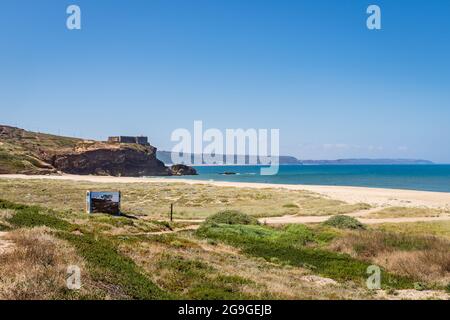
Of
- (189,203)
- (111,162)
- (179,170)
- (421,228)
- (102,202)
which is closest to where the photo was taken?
(421,228)

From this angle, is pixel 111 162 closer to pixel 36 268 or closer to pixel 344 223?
pixel 344 223

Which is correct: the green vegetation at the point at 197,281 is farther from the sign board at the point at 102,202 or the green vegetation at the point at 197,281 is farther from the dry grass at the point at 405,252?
the sign board at the point at 102,202

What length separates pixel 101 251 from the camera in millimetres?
13828

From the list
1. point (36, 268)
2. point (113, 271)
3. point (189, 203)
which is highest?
point (36, 268)

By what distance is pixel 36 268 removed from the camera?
9.74m

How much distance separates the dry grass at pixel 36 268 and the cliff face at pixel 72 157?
104m

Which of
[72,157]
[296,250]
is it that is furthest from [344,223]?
[72,157]

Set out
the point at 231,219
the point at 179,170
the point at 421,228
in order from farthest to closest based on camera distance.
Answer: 1. the point at 179,170
2. the point at 231,219
3. the point at 421,228

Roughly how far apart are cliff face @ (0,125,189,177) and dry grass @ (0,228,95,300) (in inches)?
4094

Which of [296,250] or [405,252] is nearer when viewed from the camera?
[405,252]

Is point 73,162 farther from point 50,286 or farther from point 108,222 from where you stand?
point 50,286

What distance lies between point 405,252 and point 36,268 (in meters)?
16.0

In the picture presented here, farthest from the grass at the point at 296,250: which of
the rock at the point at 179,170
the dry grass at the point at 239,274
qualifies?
the rock at the point at 179,170
